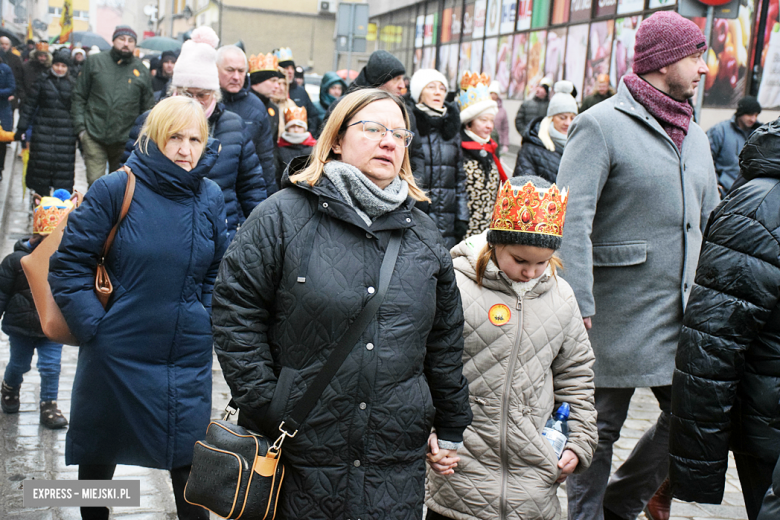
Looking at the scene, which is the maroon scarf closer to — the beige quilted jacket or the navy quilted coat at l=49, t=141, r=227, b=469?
the beige quilted jacket

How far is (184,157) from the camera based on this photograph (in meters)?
3.92

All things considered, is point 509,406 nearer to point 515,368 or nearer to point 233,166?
point 515,368

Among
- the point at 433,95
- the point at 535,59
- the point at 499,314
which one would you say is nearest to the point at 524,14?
the point at 535,59

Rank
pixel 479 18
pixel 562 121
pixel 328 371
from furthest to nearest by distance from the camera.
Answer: pixel 479 18
pixel 562 121
pixel 328 371

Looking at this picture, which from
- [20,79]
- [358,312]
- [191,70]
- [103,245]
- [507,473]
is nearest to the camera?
[358,312]

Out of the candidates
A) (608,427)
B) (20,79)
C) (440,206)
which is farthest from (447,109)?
(20,79)

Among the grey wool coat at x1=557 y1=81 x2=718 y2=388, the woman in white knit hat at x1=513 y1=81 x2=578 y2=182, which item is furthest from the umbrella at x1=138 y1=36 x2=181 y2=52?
the grey wool coat at x1=557 y1=81 x2=718 y2=388

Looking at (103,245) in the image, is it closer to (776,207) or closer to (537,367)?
(537,367)

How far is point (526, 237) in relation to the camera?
130 inches

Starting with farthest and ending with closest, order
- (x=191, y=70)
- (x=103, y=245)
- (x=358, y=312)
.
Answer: (x=191, y=70) → (x=103, y=245) → (x=358, y=312)

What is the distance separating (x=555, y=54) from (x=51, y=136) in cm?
1539

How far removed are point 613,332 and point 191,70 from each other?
2966mm

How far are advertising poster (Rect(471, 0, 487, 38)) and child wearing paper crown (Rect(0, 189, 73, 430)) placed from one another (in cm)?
2547

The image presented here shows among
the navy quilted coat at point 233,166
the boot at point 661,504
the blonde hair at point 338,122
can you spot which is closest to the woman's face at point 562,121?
the navy quilted coat at point 233,166
